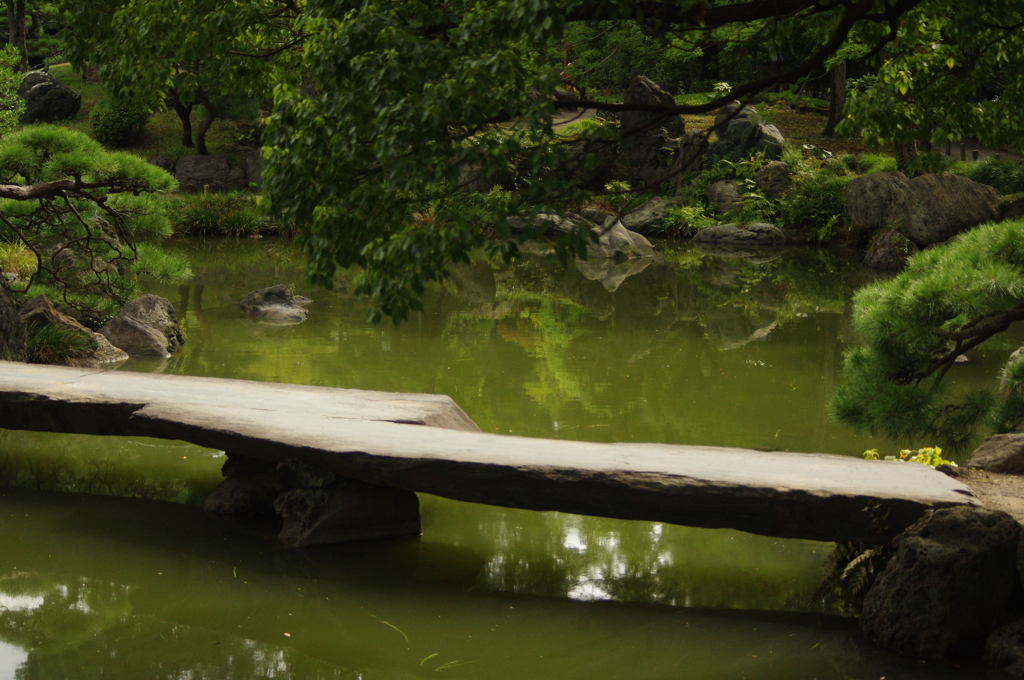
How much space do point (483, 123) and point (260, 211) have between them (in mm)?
1141

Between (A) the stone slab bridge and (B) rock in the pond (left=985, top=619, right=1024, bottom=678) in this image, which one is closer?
(B) rock in the pond (left=985, top=619, right=1024, bottom=678)

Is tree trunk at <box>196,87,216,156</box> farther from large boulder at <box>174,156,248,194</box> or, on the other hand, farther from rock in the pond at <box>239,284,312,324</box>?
rock in the pond at <box>239,284,312,324</box>

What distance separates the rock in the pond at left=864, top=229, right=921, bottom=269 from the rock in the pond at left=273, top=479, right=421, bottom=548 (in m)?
12.6

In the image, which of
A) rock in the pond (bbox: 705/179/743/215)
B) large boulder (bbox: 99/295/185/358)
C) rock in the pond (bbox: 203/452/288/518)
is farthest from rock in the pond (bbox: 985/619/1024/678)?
rock in the pond (bbox: 705/179/743/215)

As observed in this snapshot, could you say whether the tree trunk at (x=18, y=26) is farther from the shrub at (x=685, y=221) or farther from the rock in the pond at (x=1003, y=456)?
the rock in the pond at (x=1003, y=456)

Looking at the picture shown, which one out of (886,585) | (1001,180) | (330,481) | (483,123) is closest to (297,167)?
(483,123)

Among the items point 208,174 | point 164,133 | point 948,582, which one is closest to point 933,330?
point 948,582

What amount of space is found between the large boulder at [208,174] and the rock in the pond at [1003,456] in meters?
20.6

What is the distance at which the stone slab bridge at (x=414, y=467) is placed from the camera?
Answer: 3.60 meters

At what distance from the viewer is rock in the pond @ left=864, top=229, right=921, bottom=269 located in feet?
49.3

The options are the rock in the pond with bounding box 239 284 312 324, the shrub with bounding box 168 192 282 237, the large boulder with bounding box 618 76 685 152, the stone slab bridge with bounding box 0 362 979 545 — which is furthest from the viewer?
the large boulder with bounding box 618 76 685 152

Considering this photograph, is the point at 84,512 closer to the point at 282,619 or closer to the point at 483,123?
the point at 282,619

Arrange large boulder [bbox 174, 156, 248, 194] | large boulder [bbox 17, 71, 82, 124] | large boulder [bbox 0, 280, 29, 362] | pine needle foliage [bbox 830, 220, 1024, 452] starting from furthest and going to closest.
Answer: large boulder [bbox 17, 71, 82, 124]
large boulder [bbox 174, 156, 248, 194]
large boulder [bbox 0, 280, 29, 362]
pine needle foliage [bbox 830, 220, 1024, 452]

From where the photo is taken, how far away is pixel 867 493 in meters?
3.58
